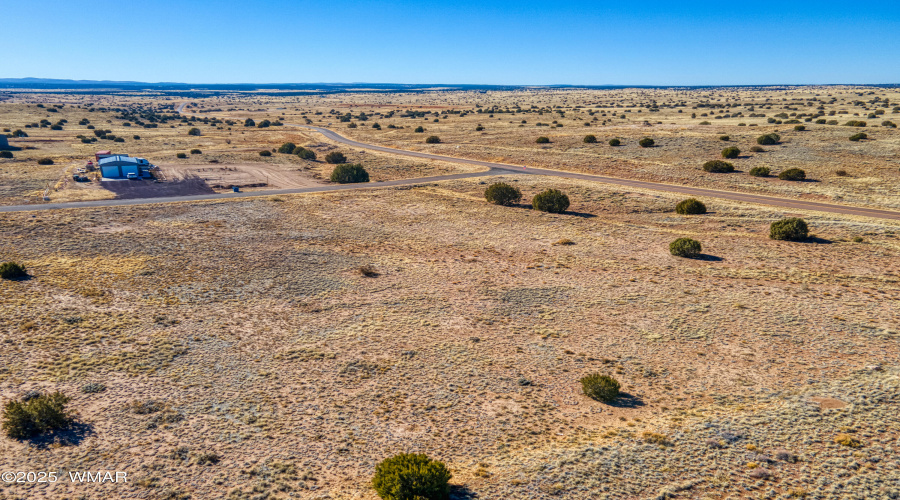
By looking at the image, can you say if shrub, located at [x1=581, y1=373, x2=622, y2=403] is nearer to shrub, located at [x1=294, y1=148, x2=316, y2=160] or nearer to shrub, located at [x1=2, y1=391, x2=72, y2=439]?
shrub, located at [x1=2, y1=391, x2=72, y2=439]

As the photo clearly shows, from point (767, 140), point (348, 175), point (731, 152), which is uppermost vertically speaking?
point (767, 140)

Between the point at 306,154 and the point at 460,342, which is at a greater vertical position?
the point at 306,154

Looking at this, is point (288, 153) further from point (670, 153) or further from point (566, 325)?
point (566, 325)

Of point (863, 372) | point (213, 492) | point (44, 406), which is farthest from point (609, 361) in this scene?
point (44, 406)

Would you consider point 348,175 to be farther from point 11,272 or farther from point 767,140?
point 767,140

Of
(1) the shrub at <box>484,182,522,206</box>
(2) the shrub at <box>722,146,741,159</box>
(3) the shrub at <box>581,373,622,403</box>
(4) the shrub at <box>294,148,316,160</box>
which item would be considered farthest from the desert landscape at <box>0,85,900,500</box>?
(4) the shrub at <box>294,148,316,160</box>

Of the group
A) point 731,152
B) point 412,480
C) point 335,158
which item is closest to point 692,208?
point 731,152
